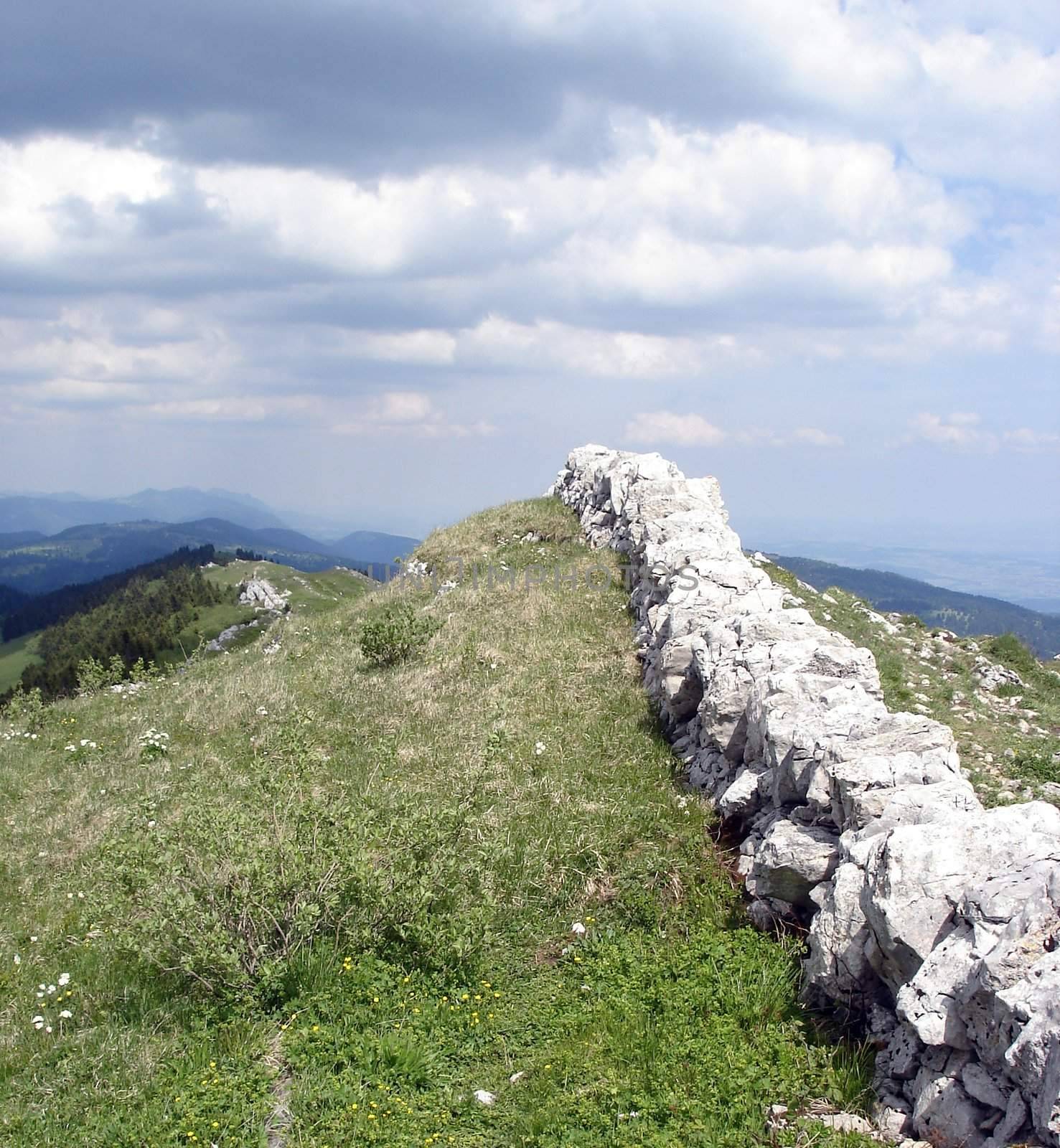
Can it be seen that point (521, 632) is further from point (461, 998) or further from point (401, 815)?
point (461, 998)

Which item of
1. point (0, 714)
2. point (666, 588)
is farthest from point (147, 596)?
→ point (666, 588)

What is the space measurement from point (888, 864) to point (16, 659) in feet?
638

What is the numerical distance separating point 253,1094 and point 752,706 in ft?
23.5

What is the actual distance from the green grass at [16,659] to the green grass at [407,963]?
157 metres

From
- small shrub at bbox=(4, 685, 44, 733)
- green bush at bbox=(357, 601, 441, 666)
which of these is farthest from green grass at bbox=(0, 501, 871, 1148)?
small shrub at bbox=(4, 685, 44, 733)

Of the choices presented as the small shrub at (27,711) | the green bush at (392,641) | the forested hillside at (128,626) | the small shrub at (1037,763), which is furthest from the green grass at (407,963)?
the forested hillside at (128,626)

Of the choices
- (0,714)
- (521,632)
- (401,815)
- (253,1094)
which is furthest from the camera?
(0,714)

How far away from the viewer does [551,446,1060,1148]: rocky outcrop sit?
17.4 ft

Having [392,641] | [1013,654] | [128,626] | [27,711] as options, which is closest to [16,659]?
[128,626]

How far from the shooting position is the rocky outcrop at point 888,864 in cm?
530

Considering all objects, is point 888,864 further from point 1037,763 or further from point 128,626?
point 128,626

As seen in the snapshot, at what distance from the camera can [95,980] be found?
28.5 ft

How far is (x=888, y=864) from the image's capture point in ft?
21.7

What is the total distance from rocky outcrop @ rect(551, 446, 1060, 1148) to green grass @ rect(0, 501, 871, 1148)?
563 mm
